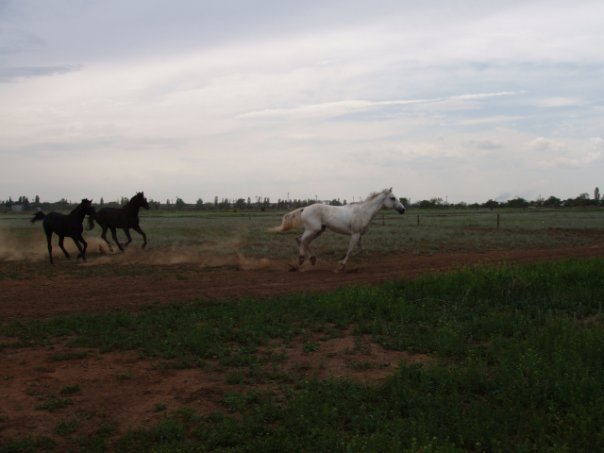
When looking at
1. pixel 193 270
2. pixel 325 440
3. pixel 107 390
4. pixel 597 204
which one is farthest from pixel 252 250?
pixel 597 204

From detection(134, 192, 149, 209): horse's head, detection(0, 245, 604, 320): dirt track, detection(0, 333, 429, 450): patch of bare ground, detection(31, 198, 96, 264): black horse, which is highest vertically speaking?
detection(134, 192, 149, 209): horse's head

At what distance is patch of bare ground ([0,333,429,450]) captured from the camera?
5512mm

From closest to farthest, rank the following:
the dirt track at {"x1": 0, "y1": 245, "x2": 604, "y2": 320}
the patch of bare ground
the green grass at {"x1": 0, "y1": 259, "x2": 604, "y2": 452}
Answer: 1. the green grass at {"x1": 0, "y1": 259, "x2": 604, "y2": 452}
2. the patch of bare ground
3. the dirt track at {"x1": 0, "y1": 245, "x2": 604, "y2": 320}

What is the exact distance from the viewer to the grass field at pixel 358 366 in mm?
5090

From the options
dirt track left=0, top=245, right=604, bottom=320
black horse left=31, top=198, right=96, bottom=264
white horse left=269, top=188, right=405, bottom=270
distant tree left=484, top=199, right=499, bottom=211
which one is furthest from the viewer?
distant tree left=484, top=199, right=499, bottom=211

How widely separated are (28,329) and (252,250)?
42.3ft

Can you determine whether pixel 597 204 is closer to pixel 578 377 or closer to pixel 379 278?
pixel 379 278

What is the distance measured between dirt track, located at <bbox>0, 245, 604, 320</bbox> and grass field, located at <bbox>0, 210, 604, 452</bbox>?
0.94m

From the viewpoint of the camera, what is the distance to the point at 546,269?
12516 millimetres

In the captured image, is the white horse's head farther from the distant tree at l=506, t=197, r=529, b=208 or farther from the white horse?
the distant tree at l=506, t=197, r=529, b=208

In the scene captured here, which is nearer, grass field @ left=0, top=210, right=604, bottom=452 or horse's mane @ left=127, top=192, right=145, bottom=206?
grass field @ left=0, top=210, right=604, bottom=452

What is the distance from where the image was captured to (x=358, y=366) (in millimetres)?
7074

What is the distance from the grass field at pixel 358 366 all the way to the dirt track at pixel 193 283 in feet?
3.08

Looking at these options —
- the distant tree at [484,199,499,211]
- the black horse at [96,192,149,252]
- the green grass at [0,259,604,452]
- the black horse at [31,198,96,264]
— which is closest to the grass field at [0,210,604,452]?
the green grass at [0,259,604,452]
